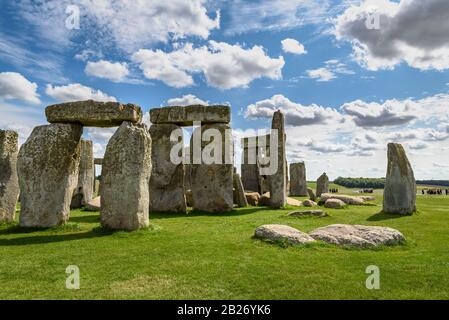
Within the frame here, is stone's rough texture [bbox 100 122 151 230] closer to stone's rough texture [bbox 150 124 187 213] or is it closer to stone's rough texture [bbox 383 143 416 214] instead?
stone's rough texture [bbox 150 124 187 213]

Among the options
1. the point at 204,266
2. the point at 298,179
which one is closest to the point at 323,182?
the point at 298,179

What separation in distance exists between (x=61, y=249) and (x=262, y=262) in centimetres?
476

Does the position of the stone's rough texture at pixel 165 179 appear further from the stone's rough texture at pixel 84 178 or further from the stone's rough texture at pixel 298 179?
the stone's rough texture at pixel 298 179

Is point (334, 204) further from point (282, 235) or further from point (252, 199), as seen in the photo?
point (282, 235)

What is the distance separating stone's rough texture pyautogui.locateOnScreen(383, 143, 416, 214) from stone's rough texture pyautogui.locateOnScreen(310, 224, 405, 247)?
22.5 feet

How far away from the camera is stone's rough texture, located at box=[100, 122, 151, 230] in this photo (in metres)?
10.9

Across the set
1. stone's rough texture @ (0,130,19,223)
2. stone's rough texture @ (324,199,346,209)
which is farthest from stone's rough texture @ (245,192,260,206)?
stone's rough texture @ (0,130,19,223)

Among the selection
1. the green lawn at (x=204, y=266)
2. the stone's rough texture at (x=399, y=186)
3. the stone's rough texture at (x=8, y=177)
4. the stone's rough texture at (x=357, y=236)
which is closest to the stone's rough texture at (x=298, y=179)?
the stone's rough texture at (x=399, y=186)

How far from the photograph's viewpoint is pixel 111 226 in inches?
436

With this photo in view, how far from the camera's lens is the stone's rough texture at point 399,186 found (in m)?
16.0

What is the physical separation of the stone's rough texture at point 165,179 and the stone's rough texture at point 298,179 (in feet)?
50.0

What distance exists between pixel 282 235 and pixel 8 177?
874 centimetres
